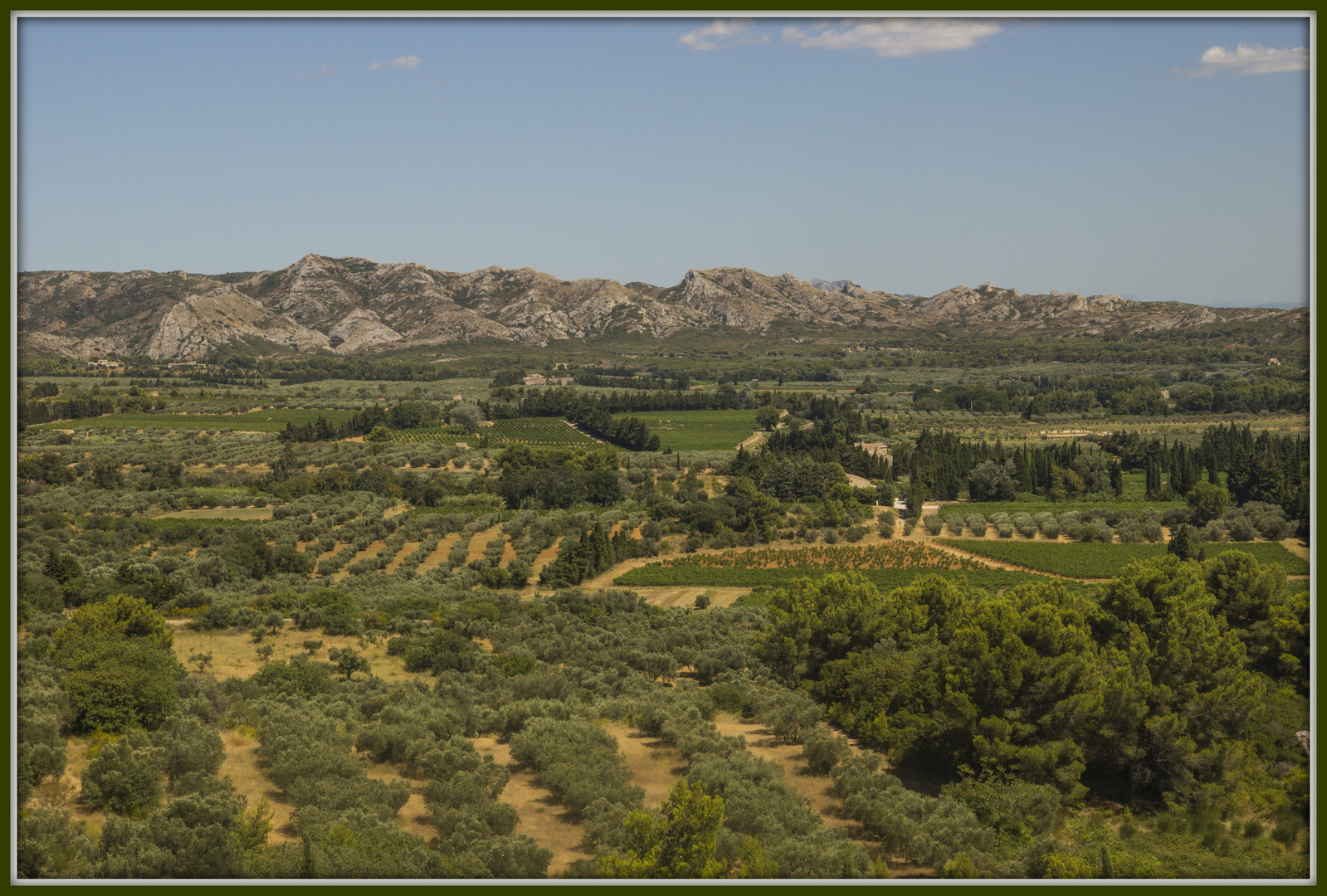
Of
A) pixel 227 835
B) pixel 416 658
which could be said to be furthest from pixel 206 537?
pixel 227 835

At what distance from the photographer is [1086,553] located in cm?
6512

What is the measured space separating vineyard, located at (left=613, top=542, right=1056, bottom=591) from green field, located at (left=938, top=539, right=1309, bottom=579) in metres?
2.76

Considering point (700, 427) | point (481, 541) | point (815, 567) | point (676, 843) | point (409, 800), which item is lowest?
point (815, 567)

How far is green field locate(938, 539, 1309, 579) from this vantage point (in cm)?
6038

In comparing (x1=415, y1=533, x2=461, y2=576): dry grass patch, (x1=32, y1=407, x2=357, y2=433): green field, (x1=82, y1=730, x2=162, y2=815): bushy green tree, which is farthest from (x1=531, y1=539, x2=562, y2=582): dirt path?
(x1=32, y1=407, x2=357, y2=433): green field

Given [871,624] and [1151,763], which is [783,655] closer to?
[871,624]

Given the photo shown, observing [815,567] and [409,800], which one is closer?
[409,800]

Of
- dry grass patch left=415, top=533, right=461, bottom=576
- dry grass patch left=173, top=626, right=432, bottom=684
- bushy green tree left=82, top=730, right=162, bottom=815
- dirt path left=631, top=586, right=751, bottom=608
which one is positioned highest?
bushy green tree left=82, top=730, right=162, bottom=815

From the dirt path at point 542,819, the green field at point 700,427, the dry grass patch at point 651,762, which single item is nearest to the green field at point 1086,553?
the dry grass patch at point 651,762

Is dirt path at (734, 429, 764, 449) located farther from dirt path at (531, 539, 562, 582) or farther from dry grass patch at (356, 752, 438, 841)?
dry grass patch at (356, 752, 438, 841)

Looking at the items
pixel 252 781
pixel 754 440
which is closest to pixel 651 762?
pixel 252 781

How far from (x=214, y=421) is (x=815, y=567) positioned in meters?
105

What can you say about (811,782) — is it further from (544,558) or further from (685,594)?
(544,558)

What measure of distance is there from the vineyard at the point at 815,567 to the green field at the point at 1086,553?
9.05 ft
